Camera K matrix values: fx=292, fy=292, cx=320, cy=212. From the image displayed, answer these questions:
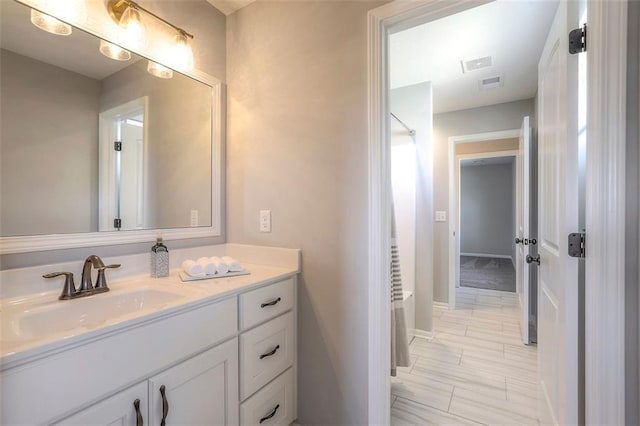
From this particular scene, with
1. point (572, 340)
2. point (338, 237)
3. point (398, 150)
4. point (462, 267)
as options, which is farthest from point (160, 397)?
point (462, 267)

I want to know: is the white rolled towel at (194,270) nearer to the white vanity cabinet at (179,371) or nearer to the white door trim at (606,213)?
the white vanity cabinet at (179,371)

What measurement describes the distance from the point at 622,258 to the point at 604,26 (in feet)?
2.34

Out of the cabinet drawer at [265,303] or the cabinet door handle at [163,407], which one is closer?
the cabinet door handle at [163,407]

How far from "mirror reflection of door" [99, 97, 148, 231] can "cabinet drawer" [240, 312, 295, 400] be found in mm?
793

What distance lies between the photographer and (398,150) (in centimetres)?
281

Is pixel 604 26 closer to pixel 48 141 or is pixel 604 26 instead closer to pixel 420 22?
pixel 420 22

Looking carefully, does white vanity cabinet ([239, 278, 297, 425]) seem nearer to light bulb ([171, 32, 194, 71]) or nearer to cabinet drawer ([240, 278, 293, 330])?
cabinet drawer ([240, 278, 293, 330])

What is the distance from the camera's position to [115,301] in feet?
3.83

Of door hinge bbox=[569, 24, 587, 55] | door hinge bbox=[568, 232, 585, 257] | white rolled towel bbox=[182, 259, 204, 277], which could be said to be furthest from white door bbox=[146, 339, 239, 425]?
door hinge bbox=[569, 24, 587, 55]

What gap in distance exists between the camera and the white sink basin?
0.92 metres

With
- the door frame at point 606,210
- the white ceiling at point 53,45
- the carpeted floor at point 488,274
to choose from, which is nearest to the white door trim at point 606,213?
the door frame at point 606,210

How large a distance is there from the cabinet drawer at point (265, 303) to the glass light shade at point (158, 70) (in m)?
1.23

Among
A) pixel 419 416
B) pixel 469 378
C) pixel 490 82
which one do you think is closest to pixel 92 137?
pixel 419 416

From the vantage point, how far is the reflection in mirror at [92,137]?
1.07 metres
